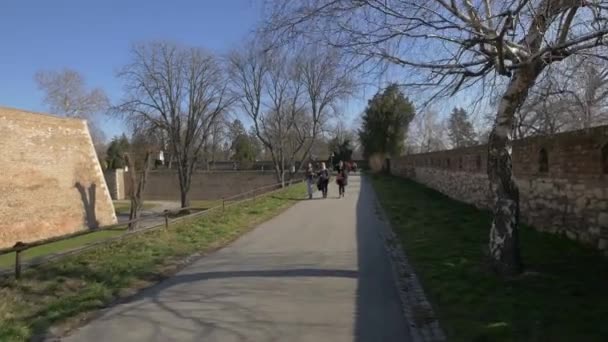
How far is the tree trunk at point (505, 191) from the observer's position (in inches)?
262

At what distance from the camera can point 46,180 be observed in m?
27.3

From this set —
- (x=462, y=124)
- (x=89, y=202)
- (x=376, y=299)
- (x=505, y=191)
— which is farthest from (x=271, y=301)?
(x=89, y=202)

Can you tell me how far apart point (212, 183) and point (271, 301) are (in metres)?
50.8

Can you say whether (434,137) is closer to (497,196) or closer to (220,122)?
(220,122)

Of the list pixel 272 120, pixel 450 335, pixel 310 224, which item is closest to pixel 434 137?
pixel 272 120

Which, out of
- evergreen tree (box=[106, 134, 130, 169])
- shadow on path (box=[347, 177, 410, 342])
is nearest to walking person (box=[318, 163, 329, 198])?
shadow on path (box=[347, 177, 410, 342])

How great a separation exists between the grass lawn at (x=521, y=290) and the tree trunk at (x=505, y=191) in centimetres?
26

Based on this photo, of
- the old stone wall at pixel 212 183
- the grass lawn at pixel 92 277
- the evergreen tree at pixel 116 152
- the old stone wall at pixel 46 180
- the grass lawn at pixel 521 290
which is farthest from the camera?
the evergreen tree at pixel 116 152

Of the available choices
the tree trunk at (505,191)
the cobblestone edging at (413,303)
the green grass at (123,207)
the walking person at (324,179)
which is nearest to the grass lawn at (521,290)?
the cobblestone edging at (413,303)

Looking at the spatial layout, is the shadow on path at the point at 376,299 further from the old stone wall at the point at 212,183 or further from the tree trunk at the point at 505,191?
the old stone wall at the point at 212,183

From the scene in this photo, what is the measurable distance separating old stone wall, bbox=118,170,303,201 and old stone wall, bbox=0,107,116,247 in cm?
2255

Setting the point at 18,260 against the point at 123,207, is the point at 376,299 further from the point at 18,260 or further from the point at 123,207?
the point at 123,207

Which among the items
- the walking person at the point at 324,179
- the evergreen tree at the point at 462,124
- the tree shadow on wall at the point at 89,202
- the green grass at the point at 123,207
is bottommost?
the green grass at the point at 123,207

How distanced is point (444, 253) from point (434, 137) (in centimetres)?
6055
